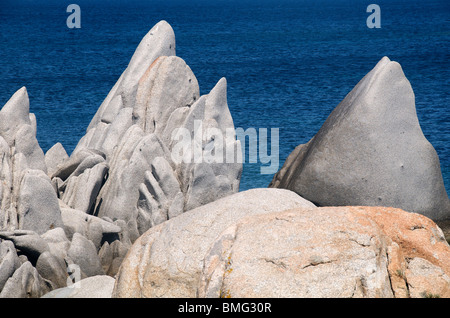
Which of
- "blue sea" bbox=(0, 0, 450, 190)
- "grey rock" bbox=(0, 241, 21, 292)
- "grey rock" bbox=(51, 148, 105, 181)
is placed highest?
"grey rock" bbox=(51, 148, 105, 181)

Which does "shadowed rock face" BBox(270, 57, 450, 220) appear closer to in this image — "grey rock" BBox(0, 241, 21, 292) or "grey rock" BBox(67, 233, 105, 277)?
"grey rock" BBox(67, 233, 105, 277)

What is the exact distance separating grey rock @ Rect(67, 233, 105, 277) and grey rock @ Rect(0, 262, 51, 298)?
84cm

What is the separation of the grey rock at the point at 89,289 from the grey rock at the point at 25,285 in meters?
0.25

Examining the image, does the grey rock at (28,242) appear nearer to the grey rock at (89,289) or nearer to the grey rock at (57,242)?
the grey rock at (57,242)

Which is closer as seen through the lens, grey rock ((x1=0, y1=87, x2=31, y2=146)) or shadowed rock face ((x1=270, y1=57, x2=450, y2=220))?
shadowed rock face ((x1=270, y1=57, x2=450, y2=220))

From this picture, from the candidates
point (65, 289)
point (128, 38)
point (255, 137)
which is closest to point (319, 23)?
point (128, 38)

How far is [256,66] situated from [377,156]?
26422 mm

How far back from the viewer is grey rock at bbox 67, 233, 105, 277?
1186 centimetres

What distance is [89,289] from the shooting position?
10.8m

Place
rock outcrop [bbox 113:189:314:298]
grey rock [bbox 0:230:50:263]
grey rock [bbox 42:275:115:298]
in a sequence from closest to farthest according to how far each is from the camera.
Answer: rock outcrop [bbox 113:189:314:298] < grey rock [bbox 42:275:115:298] < grey rock [bbox 0:230:50:263]

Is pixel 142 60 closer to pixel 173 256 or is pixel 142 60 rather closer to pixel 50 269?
pixel 50 269

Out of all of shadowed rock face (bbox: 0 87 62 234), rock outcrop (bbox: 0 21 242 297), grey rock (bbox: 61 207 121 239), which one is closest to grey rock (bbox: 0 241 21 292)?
rock outcrop (bbox: 0 21 242 297)

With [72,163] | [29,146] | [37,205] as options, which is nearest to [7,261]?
[37,205]

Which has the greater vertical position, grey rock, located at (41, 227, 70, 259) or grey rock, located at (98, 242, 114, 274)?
grey rock, located at (41, 227, 70, 259)
